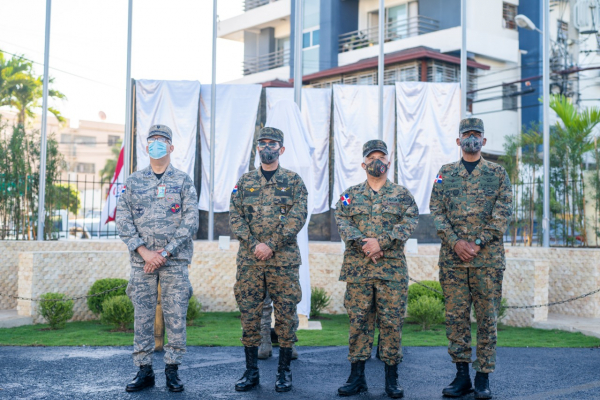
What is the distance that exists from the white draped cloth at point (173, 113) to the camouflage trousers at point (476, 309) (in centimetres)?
819

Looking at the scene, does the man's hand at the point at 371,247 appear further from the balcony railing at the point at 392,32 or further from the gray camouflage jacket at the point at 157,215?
the balcony railing at the point at 392,32

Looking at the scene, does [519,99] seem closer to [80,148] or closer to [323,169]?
[323,169]

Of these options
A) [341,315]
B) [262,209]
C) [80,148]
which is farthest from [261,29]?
[80,148]

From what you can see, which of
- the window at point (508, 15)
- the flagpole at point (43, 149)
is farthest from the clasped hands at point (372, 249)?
the window at point (508, 15)

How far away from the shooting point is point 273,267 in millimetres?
5086

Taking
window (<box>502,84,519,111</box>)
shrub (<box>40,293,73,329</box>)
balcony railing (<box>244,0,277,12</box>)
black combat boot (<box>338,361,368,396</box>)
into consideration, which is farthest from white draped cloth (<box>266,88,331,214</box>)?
balcony railing (<box>244,0,277,12</box>)

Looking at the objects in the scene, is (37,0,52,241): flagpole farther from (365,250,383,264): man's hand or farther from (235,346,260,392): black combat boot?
(365,250,383,264): man's hand

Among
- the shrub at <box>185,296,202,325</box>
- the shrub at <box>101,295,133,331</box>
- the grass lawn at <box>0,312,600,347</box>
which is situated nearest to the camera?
the grass lawn at <box>0,312,600,347</box>

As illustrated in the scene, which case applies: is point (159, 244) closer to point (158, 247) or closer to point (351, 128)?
point (158, 247)

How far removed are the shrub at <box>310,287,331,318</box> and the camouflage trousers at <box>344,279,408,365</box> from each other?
170 inches

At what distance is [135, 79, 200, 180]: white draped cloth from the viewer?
1228 cm

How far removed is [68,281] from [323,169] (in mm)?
5552

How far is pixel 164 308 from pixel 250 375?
0.85 m

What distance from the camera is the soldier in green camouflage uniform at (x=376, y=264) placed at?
15.7 ft
